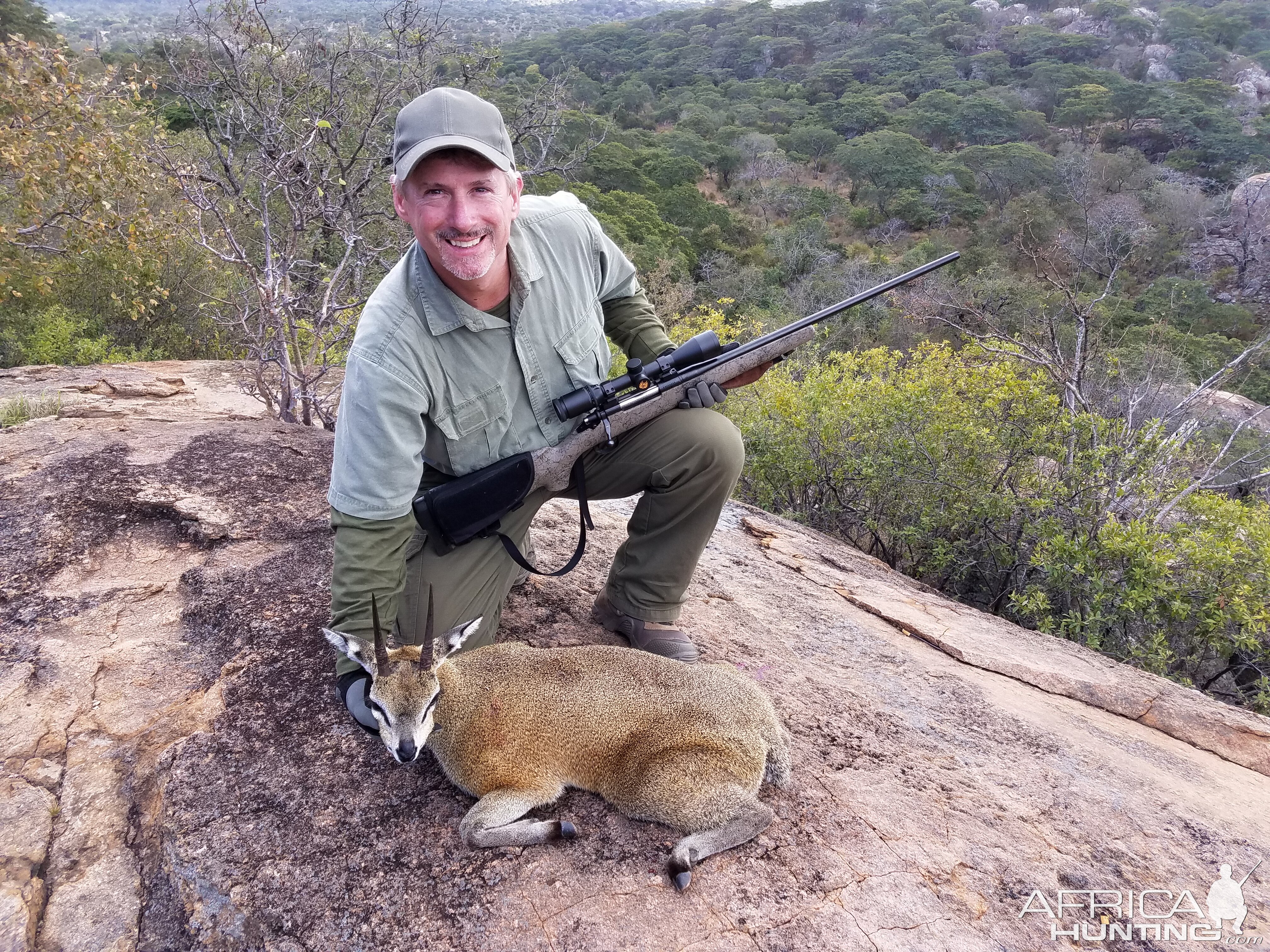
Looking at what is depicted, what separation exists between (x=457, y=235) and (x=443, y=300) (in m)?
0.35

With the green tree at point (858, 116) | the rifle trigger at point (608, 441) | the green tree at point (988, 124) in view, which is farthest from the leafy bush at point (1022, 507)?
the green tree at point (858, 116)

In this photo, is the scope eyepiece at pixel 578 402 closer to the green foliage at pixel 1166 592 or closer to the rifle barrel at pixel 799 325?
the rifle barrel at pixel 799 325

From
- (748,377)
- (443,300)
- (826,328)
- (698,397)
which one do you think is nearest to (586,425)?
(698,397)

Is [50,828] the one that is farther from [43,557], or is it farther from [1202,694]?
[1202,694]

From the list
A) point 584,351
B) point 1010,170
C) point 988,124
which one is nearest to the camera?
point 584,351

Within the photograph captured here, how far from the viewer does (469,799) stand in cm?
331

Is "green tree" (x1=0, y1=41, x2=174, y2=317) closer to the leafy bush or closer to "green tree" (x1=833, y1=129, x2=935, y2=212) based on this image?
the leafy bush

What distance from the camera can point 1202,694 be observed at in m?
4.94

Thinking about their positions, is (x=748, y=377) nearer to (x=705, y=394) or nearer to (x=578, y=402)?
(x=705, y=394)

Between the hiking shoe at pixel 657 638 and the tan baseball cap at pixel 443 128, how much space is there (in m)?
2.59

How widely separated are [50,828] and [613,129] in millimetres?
46889

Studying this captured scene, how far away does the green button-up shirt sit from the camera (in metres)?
3.52

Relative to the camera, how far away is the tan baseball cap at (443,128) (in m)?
3.41

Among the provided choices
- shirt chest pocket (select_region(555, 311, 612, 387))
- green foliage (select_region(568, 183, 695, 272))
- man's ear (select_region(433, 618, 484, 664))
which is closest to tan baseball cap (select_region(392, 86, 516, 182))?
shirt chest pocket (select_region(555, 311, 612, 387))
